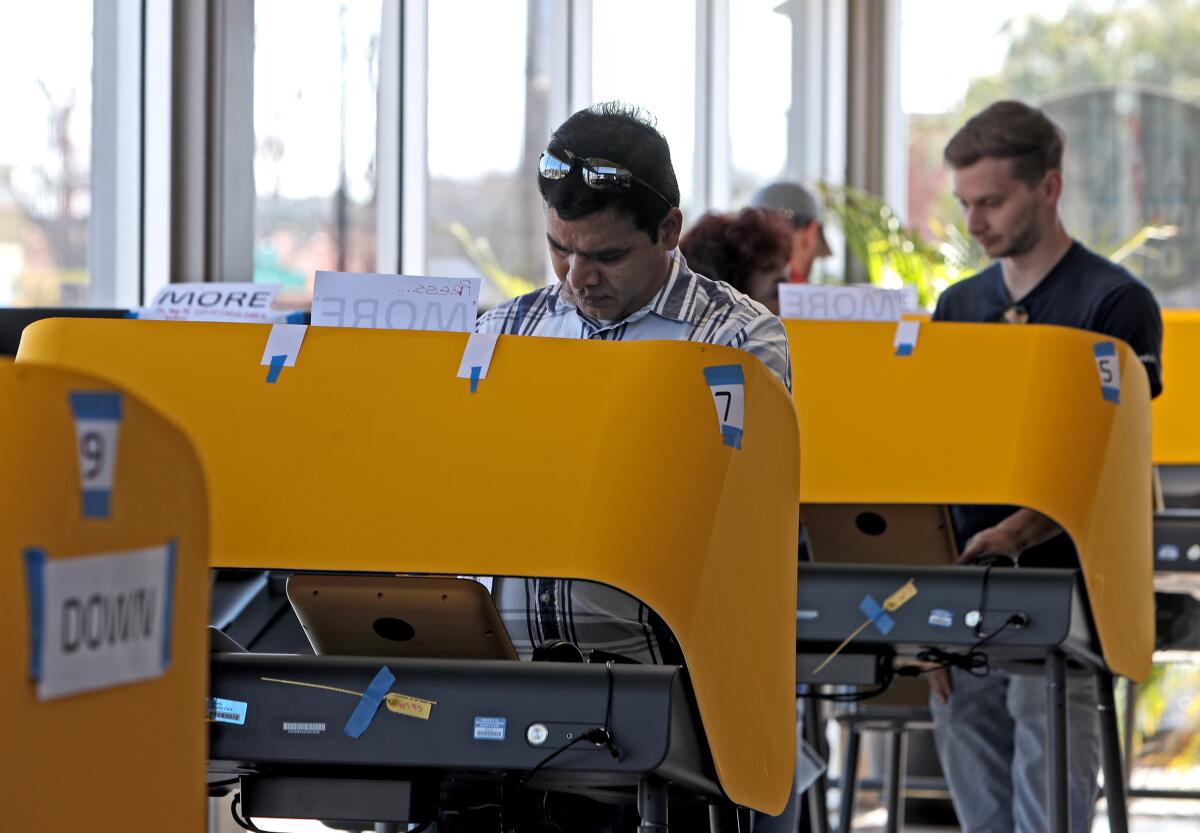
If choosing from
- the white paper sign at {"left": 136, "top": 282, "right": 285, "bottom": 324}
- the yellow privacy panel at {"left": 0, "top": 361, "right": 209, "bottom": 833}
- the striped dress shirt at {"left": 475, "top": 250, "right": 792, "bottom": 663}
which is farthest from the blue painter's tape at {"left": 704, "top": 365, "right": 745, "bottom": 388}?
the white paper sign at {"left": 136, "top": 282, "right": 285, "bottom": 324}

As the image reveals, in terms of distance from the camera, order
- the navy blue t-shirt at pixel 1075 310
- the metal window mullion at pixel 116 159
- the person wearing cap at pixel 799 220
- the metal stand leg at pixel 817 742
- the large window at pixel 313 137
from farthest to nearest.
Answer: the person wearing cap at pixel 799 220, the large window at pixel 313 137, the metal stand leg at pixel 817 742, the metal window mullion at pixel 116 159, the navy blue t-shirt at pixel 1075 310

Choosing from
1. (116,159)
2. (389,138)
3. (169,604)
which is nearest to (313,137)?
(389,138)

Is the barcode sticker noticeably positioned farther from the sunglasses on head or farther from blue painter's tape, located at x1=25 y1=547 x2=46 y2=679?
blue painter's tape, located at x1=25 y1=547 x2=46 y2=679

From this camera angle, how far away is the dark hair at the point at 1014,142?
3355 millimetres

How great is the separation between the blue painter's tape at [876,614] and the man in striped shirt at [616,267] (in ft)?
1.57

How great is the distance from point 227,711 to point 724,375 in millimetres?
624

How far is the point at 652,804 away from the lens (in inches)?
70.4

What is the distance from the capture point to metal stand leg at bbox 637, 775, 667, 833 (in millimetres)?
1785

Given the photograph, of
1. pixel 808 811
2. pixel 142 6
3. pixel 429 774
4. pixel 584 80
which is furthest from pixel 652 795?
pixel 584 80

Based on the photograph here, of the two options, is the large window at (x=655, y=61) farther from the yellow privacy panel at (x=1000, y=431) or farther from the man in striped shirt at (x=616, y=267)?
the man in striped shirt at (x=616, y=267)

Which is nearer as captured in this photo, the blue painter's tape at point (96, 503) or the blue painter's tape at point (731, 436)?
the blue painter's tape at point (96, 503)

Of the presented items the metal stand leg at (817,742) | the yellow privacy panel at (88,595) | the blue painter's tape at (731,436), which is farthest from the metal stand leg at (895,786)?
the yellow privacy panel at (88,595)

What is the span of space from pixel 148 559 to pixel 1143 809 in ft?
16.2

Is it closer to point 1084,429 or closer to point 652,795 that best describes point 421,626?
point 652,795
